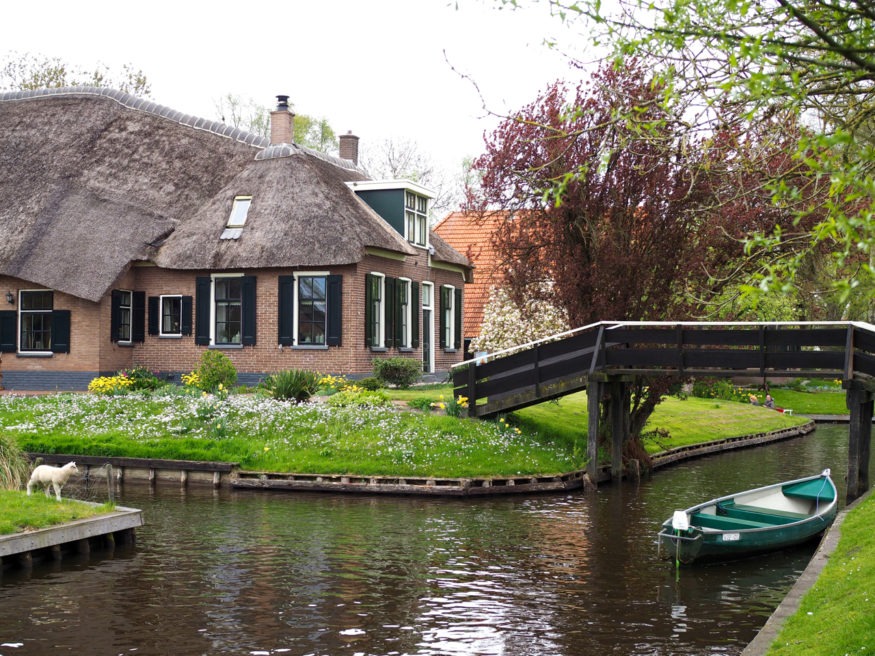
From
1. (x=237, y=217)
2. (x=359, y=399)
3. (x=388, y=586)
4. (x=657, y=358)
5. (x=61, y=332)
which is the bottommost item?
(x=388, y=586)

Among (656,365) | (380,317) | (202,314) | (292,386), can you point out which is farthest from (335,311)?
(656,365)

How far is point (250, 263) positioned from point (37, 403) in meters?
6.72

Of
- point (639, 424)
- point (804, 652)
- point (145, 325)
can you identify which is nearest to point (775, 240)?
point (804, 652)

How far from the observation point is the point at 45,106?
3281 cm

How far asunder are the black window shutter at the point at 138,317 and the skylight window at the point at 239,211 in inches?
129

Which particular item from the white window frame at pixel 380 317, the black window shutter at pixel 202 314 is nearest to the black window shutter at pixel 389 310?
the white window frame at pixel 380 317

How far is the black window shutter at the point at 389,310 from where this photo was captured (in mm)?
28188

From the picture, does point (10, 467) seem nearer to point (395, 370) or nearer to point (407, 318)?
point (395, 370)

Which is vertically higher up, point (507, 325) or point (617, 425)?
point (507, 325)

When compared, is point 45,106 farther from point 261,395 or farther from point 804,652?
point 804,652

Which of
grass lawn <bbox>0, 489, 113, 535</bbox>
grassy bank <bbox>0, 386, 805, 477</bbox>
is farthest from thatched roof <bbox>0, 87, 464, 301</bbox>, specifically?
grass lawn <bbox>0, 489, 113, 535</bbox>

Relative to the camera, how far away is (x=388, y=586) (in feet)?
36.6

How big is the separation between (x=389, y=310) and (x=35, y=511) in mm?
16551

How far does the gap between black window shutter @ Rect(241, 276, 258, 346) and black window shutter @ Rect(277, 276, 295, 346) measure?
80 centimetres
